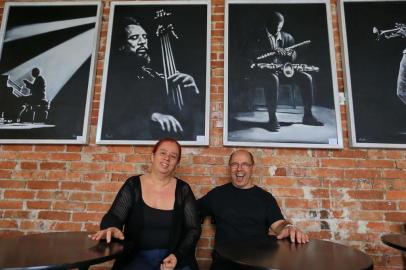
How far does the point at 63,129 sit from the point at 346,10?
2766mm

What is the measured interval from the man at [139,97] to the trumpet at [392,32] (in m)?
1.70

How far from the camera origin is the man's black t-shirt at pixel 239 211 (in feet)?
6.95

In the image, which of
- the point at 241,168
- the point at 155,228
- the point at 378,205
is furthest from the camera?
the point at 378,205

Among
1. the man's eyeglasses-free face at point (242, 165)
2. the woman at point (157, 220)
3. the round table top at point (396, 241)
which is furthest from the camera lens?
the man's eyeglasses-free face at point (242, 165)

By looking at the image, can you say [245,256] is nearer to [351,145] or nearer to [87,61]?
A: [351,145]

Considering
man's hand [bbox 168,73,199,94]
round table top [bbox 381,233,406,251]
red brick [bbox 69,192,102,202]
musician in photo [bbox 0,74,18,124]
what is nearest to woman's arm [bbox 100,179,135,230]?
red brick [bbox 69,192,102,202]

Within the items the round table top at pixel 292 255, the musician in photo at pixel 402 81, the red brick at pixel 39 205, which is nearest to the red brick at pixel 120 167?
the red brick at pixel 39 205

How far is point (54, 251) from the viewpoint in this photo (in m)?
1.44

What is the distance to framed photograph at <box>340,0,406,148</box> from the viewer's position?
2408mm

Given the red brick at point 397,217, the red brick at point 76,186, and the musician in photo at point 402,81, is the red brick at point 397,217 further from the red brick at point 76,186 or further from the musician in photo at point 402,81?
the red brick at point 76,186

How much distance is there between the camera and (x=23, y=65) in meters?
2.72

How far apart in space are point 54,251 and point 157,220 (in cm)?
64

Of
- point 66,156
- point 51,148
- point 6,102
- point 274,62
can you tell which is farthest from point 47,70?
point 274,62

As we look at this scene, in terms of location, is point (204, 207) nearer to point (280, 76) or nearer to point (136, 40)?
point (280, 76)
